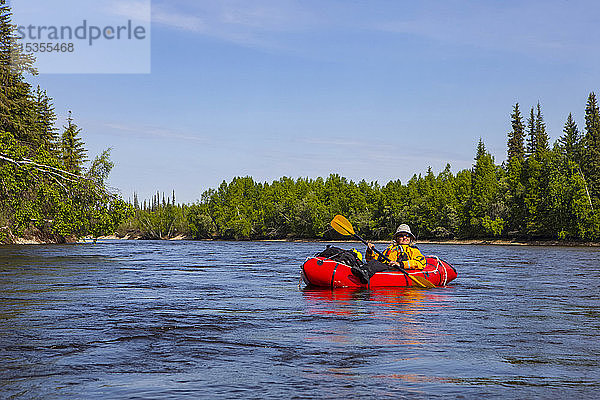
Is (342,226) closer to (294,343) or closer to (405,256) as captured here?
(405,256)

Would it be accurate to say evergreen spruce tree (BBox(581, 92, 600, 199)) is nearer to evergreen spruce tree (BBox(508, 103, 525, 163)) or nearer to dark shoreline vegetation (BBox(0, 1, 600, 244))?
dark shoreline vegetation (BBox(0, 1, 600, 244))

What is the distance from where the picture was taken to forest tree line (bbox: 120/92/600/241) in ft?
236

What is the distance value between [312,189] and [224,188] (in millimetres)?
20169

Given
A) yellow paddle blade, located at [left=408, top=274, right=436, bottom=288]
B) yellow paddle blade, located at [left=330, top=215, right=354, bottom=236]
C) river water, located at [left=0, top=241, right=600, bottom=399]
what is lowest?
river water, located at [left=0, top=241, right=600, bottom=399]

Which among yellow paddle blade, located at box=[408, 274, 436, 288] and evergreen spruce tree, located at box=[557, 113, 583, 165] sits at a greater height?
evergreen spruce tree, located at box=[557, 113, 583, 165]

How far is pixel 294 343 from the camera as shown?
30.1 feet

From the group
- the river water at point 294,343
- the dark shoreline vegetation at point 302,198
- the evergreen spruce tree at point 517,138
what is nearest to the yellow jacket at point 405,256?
the river water at point 294,343

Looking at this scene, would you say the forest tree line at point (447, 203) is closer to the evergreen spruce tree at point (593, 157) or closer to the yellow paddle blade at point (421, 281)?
the evergreen spruce tree at point (593, 157)

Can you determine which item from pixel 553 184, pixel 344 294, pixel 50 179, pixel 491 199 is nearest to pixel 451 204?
pixel 491 199

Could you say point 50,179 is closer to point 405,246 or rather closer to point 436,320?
point 405,246

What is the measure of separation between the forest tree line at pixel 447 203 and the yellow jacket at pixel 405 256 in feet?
121

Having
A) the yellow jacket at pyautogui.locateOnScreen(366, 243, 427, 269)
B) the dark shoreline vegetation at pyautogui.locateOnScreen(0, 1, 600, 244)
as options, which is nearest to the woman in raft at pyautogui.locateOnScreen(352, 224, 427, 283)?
the yellow jacket at pyautogui.locateOnScreen(366, 243, 427, 269)

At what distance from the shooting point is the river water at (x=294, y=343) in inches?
261

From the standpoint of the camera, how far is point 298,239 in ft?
373
